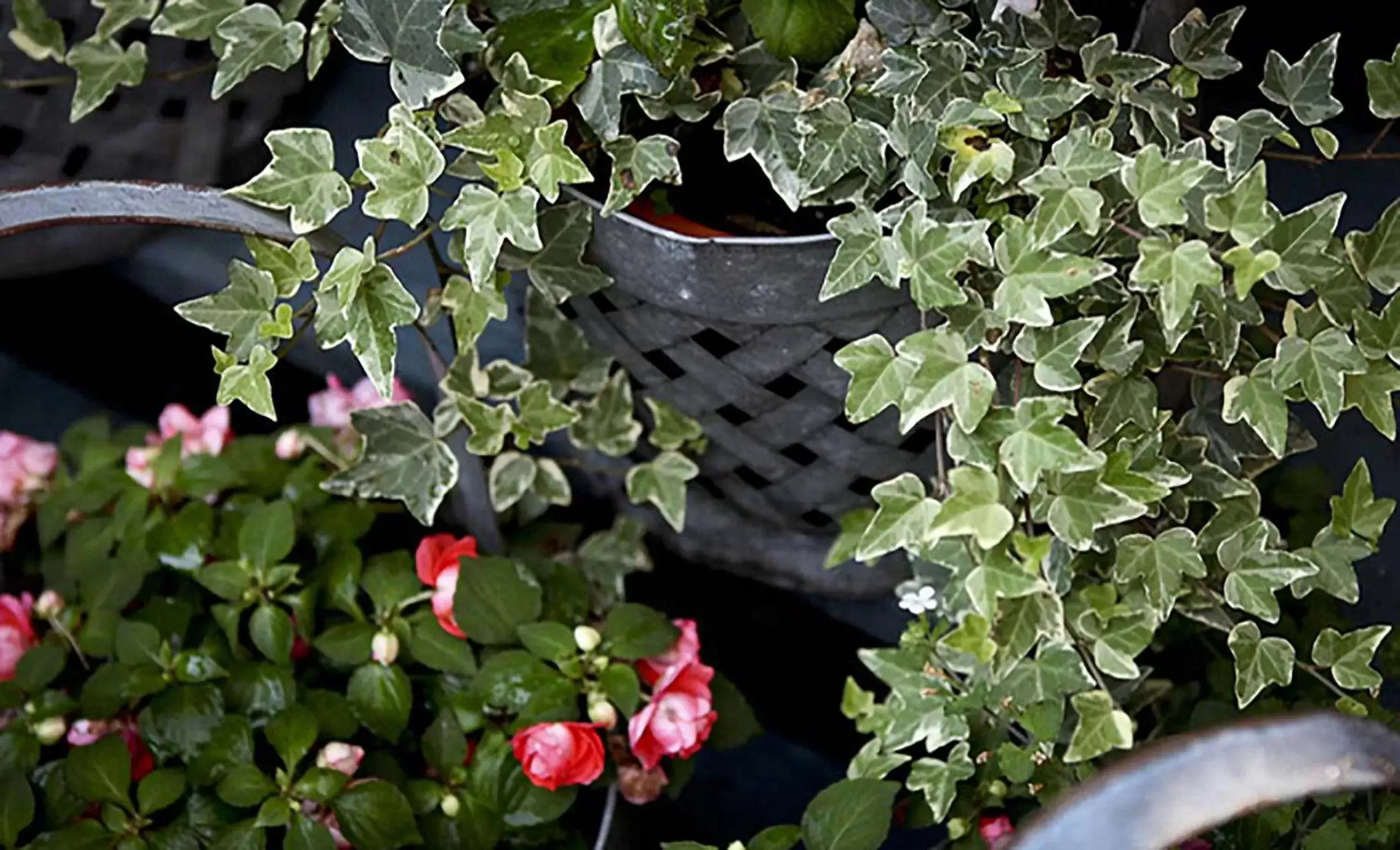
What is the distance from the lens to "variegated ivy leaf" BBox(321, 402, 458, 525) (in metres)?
0.80

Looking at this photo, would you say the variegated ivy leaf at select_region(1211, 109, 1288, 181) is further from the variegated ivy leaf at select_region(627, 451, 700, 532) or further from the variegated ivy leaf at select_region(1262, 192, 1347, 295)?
the variegated ivy leaf at select_region(627, 451, 700, 532)

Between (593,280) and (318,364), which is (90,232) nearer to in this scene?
(318,364)

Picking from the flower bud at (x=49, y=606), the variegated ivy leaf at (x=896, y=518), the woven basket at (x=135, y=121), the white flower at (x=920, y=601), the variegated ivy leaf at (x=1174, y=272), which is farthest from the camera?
the woven basket at (x=135, y=121)

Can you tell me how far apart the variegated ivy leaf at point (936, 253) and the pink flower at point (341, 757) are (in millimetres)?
427

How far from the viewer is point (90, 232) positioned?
3.86ft

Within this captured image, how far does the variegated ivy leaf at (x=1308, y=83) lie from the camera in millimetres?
667

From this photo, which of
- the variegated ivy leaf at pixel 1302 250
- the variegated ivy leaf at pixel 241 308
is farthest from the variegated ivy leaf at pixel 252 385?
the variegated ivy leaf at pixel 1302 250

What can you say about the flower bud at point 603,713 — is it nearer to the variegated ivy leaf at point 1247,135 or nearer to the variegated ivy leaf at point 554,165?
the variegated ivy leaf at point 554,165

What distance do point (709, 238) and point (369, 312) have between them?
0.18 meters

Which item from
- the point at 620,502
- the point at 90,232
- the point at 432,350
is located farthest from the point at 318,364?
the point at 432,350

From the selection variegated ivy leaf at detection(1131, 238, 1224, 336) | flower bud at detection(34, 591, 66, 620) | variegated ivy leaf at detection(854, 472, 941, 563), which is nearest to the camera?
variegated ivy leaf at detection(1131, 238, 1224, 336)

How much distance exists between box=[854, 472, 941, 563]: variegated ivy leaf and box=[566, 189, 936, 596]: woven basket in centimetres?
11

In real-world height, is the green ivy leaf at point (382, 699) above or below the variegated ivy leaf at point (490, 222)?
below

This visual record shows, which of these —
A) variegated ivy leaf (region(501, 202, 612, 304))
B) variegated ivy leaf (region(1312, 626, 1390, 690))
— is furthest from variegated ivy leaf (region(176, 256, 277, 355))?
variegated ivy leaf (region(1312, 626, 1390, 690))
